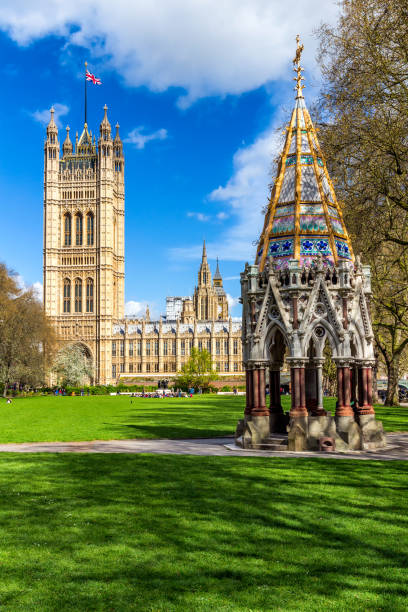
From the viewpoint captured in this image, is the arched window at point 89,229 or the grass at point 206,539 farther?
the arched window at point 89,229

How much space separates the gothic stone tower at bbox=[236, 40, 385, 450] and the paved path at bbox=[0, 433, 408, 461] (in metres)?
0.56

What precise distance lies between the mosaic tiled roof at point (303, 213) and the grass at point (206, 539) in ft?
19.9

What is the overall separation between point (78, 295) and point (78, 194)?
64.8 feet

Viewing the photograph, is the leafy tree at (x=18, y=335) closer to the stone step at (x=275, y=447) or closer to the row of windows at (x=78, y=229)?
the stone step at (x=275, y=447)

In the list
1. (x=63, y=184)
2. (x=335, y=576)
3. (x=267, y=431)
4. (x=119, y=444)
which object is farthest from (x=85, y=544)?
(x=63, y=184)

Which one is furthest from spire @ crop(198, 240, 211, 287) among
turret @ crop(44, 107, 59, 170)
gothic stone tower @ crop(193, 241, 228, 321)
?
turret @ crop(44, 107, 59, 170)

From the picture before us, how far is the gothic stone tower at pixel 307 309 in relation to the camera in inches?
583

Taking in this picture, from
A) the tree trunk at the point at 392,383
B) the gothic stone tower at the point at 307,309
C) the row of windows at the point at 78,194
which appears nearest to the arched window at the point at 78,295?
the row of windows at the point at 78,194

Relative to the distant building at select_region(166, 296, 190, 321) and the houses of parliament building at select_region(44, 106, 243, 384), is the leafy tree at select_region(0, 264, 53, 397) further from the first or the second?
the distant building at select_region(166, 296, 190, 321)

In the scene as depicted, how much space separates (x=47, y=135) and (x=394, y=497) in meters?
120

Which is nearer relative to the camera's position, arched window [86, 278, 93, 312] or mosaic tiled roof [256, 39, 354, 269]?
mosaic tiled roof [256, 39, 354, 269]

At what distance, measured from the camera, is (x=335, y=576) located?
599 centimetres

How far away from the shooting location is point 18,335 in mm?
60750

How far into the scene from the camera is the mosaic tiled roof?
15797mm
